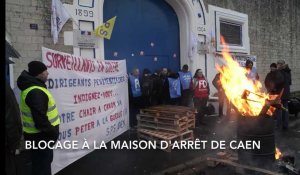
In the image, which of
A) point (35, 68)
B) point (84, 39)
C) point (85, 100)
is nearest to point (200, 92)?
point (84, 39)

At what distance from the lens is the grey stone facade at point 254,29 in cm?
706

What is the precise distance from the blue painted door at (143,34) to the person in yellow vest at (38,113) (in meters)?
4.73

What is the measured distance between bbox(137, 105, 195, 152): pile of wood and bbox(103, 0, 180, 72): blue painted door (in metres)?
2.45

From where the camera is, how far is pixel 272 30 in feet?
52.6

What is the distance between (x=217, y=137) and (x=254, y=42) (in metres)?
8.03

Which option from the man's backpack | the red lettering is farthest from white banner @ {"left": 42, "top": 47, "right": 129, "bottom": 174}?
the man's backpack

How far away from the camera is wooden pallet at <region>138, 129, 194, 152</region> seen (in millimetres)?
7009

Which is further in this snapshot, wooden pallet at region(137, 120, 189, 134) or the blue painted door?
the blue painted door

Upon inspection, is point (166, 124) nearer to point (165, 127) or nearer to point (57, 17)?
point (165, 127)

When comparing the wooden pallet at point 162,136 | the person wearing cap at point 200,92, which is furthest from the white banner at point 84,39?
the person wearing cap at point 200,92

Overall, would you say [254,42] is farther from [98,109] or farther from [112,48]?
[98,109]

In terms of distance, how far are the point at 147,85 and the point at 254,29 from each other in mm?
8133

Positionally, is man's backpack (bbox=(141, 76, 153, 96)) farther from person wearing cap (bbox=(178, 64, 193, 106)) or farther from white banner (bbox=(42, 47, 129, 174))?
person wearing cap (bbox=(178, 64, 193, 106))

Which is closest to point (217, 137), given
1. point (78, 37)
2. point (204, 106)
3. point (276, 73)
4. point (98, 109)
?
point (204, 106)
